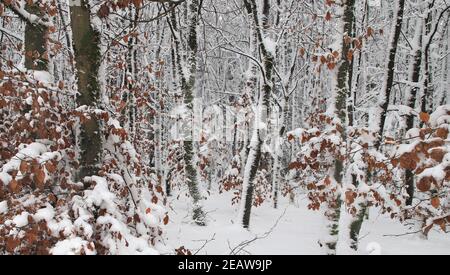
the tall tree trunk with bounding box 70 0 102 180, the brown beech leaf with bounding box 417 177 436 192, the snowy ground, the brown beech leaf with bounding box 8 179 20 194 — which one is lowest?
the snowy ground

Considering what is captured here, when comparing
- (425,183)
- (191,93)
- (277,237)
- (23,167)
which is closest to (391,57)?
(277,237)

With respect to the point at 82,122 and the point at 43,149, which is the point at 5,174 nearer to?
the point at 43,149

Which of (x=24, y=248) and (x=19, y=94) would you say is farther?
(x=19, y=94)

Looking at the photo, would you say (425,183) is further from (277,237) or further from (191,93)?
(191,93)

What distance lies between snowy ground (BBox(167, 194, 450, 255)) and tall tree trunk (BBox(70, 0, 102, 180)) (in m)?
2.88

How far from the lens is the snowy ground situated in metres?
8.65

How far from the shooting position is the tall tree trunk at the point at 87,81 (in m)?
4.43

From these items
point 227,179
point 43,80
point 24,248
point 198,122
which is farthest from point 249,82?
point 24,248

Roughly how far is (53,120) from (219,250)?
194 inches

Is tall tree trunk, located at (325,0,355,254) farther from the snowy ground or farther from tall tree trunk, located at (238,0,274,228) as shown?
tall tree trunk, located at (238,0,274,228)

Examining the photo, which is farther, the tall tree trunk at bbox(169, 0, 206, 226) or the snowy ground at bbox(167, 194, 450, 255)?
the tall tree trunk at bbox(169, 0, 206, 226)

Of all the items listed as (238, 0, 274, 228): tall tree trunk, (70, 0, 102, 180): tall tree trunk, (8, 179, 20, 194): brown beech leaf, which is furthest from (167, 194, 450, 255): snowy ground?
(8, 179, 20, 194): brown beech leaf

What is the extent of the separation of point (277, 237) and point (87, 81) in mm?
7016

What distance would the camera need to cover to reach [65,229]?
367 centimetres
